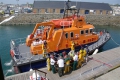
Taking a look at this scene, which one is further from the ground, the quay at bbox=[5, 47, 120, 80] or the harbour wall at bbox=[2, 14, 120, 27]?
the harbour wall at bbox=[2, 14, 120, 27]

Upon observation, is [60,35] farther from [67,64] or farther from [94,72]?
[94,72]

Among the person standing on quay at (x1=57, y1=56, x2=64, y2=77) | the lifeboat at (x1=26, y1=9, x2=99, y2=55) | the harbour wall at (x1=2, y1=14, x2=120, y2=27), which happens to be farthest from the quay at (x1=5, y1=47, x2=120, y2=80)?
the harbour wall at (x1=2, y1=14, x2=120, y2=27)

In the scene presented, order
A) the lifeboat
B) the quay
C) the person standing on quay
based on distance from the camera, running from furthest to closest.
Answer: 1. the lifeboat
2. the quay
3. the person standing on quay

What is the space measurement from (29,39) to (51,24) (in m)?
2.11

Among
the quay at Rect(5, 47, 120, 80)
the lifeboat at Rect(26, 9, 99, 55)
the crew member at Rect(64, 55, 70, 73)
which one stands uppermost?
the lifeboat at Rect(26, 9, 99, 55)

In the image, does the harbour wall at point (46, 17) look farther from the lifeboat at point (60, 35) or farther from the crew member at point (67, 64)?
the crew member at point (67, 64)

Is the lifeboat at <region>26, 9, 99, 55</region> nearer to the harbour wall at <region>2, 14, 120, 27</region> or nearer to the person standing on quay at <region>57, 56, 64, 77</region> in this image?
the person standing on quay at <region>57, 56, 64, 77</region>

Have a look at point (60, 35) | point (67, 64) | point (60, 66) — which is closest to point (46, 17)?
point (60, 35)

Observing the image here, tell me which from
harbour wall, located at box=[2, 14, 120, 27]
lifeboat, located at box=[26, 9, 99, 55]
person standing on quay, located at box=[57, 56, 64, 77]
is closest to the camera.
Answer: person standing on quay, located at box=[57, 56, 64, 77]

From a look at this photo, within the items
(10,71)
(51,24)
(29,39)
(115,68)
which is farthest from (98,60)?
(10,71)

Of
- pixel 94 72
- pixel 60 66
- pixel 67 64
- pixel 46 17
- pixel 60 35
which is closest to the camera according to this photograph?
pixel 60 66

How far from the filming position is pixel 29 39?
11.0 metres

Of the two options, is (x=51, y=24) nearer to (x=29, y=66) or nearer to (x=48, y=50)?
(x=48, y=50)

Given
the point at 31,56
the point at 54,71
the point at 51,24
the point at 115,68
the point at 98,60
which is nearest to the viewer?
the point at 54,71
